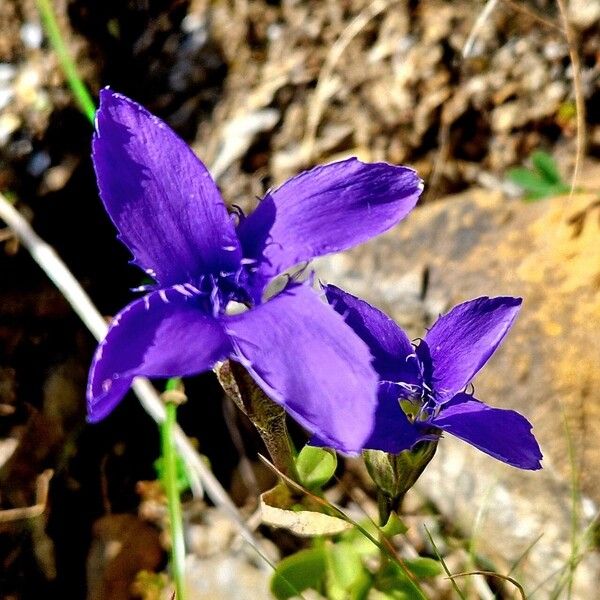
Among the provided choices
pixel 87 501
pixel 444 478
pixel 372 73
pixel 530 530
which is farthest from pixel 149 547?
pixel 372 73

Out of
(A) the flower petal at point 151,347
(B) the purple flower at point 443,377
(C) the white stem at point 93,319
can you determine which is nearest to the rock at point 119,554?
(C) the white stem at point 93,319

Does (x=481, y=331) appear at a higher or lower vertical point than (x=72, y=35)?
lower

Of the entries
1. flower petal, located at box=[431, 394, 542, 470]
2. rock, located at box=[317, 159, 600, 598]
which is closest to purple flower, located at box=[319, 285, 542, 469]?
flower petal, located at box=[431, 394, 542, 470]

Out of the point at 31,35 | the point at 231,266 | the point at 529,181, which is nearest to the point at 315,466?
the point at 231,266

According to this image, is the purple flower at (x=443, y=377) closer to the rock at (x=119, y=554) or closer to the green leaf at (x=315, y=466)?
the green leaf at (x=315, y=466)

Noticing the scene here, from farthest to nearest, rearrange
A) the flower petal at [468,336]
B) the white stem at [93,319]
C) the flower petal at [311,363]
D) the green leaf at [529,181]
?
the green leaf at [529,181] < the white stem at [93,319] < the flower petal at [468,336] < the flower petal at [311,363]

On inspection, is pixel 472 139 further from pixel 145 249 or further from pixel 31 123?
pixel 145 249

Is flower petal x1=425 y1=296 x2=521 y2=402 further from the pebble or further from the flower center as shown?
the pebble
